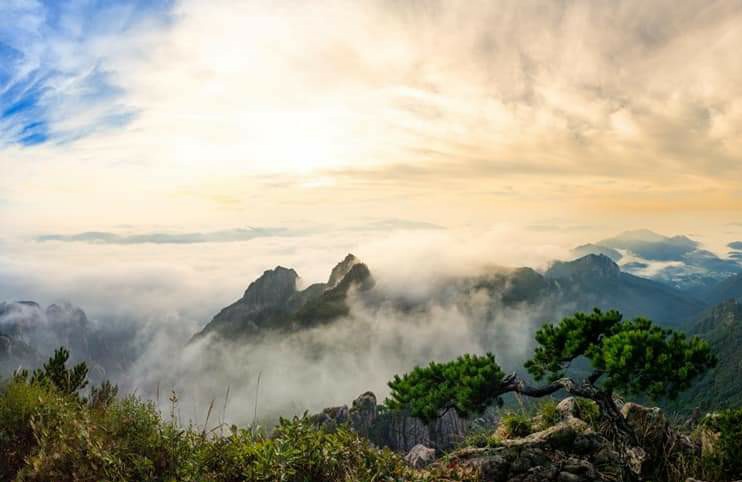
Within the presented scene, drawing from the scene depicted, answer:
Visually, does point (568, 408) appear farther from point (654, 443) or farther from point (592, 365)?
point (654, 443)

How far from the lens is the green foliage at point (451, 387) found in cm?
1545

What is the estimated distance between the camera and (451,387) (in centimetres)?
1609

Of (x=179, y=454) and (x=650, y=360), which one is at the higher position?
(x=650, y=360)

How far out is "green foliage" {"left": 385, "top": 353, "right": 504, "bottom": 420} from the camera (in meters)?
15.4

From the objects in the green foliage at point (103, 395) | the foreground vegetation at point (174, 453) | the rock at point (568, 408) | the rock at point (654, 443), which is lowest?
the rock at point (654, 443)

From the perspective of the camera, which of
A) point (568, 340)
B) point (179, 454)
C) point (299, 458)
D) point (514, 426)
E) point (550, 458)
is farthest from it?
point (568, 340)

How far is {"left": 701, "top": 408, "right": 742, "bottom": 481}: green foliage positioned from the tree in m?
1.28

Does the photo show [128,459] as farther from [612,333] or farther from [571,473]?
[612,333]

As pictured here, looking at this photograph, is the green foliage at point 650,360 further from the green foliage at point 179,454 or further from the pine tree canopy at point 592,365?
the green foliage at point 179,454

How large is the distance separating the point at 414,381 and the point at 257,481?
415 inches

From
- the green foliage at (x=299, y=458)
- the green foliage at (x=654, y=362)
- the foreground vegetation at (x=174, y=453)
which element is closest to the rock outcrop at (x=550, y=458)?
the green foliage at (x=654, y=362)

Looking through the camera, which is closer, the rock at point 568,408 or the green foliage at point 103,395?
the green foliage at point 103,395

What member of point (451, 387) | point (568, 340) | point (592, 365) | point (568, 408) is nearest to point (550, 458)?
point (568, 408)

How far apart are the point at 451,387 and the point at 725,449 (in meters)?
7.60
